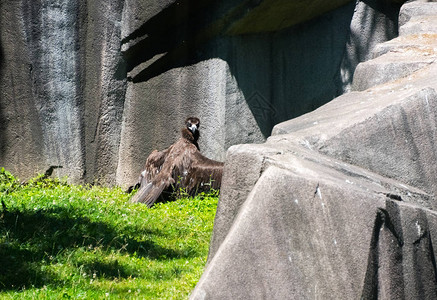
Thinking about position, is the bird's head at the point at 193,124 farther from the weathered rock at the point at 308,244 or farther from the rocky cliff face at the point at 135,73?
the weathered rock at the point at 308,244

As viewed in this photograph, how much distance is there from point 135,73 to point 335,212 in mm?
7361

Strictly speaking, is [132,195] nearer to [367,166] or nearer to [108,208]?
[108,208]

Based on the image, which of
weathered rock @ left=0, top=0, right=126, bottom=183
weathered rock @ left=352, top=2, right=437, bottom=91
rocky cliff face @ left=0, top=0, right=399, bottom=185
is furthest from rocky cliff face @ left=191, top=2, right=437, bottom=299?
weathered rock @ left=0, top=0, right=126, bottom=183

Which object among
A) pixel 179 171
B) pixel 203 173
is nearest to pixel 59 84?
pixel 179 171

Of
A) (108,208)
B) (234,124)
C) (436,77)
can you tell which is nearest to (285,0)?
(234,124)

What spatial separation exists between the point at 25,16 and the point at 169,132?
247cm

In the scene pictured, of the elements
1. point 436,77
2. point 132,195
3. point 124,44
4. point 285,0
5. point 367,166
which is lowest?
point 132,195

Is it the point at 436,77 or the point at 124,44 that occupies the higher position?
the point at 124,44

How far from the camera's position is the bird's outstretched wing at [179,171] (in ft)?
30.9

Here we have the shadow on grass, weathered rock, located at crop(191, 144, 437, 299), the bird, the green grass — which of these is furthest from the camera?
the bird

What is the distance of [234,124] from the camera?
10.3 m

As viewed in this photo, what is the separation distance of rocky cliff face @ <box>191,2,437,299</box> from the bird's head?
550 centimetres

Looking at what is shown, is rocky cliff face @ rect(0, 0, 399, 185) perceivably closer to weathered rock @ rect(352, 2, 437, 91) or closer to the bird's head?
the bird's head

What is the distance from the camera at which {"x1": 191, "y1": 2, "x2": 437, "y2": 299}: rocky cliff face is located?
10.8 feet
